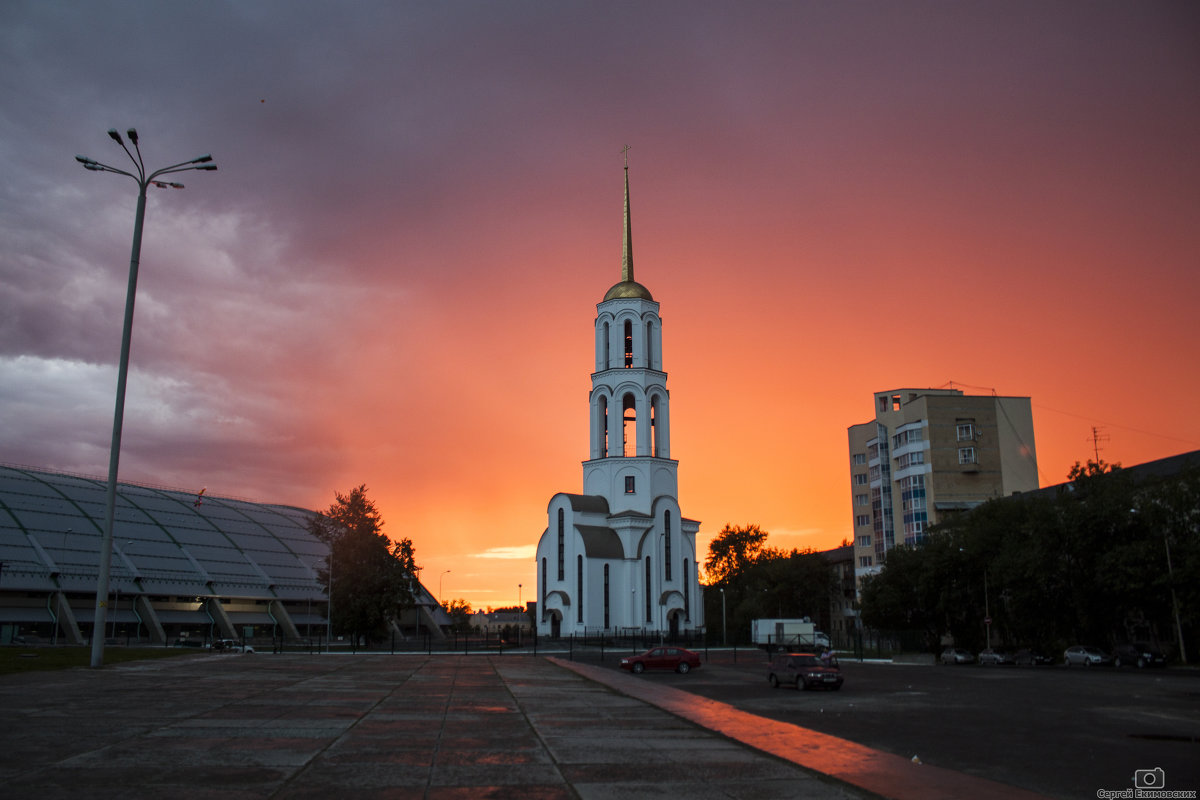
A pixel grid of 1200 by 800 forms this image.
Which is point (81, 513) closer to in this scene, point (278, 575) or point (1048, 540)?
point (278, 575)

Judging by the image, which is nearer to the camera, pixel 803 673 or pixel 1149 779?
pixel 1149 779

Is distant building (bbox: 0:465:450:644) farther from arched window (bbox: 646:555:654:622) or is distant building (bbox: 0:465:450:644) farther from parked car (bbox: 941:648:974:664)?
parked car (bbox: 941:648:974:664)

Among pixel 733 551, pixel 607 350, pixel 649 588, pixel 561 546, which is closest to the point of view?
pixel 649 588

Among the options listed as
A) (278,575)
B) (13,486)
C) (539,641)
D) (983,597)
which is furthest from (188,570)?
(983,597)

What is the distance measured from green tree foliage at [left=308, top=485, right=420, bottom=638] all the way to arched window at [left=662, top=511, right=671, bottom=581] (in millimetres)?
26247

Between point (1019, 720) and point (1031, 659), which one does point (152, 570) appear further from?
point (1019, 720)

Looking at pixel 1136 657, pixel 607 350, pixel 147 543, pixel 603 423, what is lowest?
pixel 1136 657

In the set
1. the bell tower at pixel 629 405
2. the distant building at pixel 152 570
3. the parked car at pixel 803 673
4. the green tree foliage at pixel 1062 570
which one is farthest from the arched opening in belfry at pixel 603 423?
the parked car at pixel 803 673

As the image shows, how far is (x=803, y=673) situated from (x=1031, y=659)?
3511cm

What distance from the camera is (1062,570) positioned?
194ft

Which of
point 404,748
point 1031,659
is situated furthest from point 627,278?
point 404,748

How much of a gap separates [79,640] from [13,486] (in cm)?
2711

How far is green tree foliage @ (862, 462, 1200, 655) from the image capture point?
52.7 meters

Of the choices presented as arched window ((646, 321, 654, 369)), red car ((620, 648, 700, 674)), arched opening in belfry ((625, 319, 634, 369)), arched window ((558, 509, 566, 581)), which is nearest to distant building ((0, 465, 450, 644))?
arched window ((558, 509, 566, 581))
